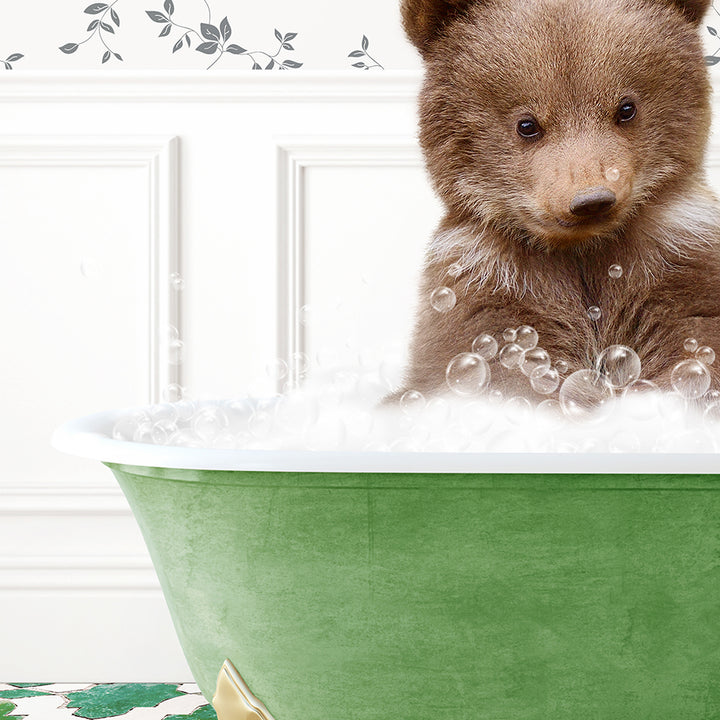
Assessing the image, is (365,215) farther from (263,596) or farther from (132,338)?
(263,596)

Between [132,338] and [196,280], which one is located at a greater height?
[196,280]

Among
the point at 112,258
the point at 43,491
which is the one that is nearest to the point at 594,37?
the point at 112,258

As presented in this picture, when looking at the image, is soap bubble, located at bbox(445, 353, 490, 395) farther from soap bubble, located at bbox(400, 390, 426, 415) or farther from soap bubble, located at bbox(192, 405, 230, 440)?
soap bubble, located at bbox(192, 405, 230, 440)

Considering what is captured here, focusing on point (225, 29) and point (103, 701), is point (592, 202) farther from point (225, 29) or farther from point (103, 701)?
point (103, 701)

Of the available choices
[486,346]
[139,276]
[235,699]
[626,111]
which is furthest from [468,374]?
[139,276]

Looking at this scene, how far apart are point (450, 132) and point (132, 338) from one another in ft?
3.17

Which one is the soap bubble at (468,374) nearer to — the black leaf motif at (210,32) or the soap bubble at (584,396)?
the soap bubble at (584,396)

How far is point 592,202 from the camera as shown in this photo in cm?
108

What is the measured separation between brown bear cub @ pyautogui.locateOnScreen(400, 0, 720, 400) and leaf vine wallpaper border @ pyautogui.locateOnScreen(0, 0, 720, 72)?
652mm

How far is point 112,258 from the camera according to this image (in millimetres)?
1861

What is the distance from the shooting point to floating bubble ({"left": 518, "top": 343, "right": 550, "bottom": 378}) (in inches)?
44.4

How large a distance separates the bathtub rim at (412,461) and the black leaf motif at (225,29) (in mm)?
1134

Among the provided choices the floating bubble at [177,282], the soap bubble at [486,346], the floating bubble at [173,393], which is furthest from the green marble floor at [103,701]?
the soap bubble at [486,346]

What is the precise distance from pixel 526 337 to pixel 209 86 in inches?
39.7
